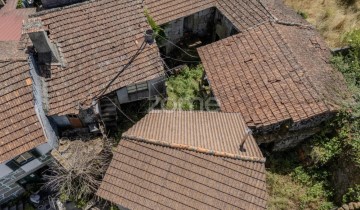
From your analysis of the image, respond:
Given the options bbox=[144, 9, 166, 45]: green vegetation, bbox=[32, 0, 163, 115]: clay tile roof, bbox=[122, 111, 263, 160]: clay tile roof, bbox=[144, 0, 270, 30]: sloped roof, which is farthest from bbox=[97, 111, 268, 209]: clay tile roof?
bbox=[144, 0, 270, 30]: sloped roof

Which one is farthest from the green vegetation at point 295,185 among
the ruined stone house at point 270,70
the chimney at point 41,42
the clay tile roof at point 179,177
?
the chimney at point 41,42

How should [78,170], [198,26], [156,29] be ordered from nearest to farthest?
[78,170]
[156,29]
[198,26]

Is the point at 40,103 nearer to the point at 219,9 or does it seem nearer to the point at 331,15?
the point at 219,9

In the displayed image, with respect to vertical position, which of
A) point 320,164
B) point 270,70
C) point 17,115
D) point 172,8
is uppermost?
point 172,8

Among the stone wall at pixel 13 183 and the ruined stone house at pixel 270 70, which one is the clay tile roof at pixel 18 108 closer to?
the stone wall at pixel 13 183

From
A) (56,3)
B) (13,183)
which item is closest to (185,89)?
(56,3)

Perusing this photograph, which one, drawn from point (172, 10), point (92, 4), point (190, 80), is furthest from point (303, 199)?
point (92, 4)

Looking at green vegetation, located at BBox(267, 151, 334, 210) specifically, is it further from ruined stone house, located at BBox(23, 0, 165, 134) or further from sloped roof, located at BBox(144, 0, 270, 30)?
sloped roof, located at BBox(144, 0, 270, 30)
